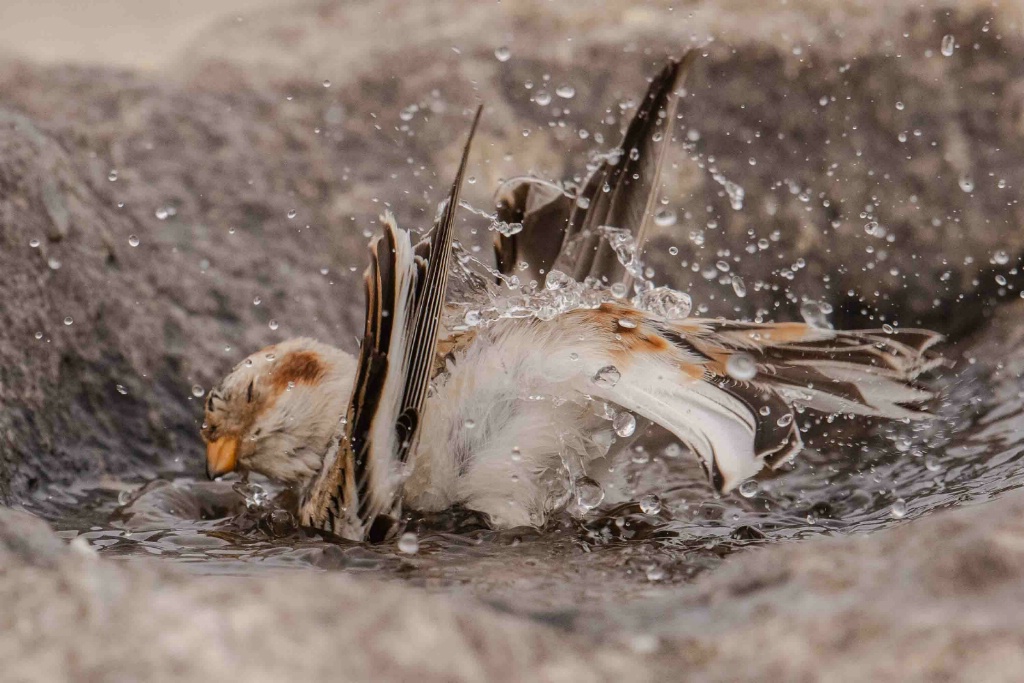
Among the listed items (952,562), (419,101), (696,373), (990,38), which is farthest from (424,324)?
(990,38)

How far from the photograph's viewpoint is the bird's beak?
348cm

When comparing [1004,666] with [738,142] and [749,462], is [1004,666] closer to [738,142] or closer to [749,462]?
[749,462]

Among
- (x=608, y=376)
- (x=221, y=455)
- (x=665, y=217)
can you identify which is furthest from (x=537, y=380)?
(x=665, y=217)

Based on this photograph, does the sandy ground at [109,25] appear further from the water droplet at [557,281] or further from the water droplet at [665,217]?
the water droplet at [557,281]

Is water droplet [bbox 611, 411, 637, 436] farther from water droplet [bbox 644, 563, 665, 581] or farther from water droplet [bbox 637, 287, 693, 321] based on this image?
water droplet [bbox 644, 563, 665, 581]

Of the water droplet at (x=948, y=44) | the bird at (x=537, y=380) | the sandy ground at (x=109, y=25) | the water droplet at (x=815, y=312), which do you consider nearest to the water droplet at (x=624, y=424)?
the bird at (x=537, y=380)

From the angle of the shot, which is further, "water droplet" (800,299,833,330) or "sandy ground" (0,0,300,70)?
"sandy ground" (0,0,300,70)

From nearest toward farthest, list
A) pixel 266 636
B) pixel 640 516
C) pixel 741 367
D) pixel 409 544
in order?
pixel 266 636 < pixel 409 544 < pixel 741 367 < pixel 640 516

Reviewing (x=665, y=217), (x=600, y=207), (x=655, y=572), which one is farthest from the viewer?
(x=665, y=217)

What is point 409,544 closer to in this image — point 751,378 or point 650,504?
point 650,504

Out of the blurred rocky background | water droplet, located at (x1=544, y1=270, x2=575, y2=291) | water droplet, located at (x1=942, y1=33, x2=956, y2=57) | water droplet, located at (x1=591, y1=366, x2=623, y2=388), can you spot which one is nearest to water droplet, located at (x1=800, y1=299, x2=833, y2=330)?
the blurred rocky background

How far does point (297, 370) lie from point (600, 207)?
3.73ft

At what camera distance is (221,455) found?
11.4ft

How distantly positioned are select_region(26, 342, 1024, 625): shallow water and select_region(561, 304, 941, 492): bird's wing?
0.28 meters
